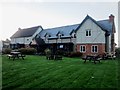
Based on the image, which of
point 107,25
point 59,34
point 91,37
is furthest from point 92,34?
point 59,34

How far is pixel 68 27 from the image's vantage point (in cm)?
4875

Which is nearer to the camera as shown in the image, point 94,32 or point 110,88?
point 110,88

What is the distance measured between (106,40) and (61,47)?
41.1 feet

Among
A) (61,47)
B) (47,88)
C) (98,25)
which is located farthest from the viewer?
(61,47)

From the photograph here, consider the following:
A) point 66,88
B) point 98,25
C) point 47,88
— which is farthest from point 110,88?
point 98,25

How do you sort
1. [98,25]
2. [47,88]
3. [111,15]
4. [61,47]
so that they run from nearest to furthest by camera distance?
1. [47,88]
2. [98,25]
3. [111,15]
4. [61,47]

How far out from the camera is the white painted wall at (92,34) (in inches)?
1459

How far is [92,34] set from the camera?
38219 mm

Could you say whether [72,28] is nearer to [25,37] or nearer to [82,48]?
[82,48]

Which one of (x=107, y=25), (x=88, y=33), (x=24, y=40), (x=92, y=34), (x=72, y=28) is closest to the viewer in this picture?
(x=92, y=34)

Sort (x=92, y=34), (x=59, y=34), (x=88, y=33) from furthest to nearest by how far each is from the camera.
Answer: (x=59, y=34) < (x=88, y=33) < (x=92, y=34)

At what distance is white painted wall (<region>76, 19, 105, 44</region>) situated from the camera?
37.1m

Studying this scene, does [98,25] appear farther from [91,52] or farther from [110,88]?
[110,88]

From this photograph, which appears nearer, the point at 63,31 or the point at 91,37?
the point at 91,37
